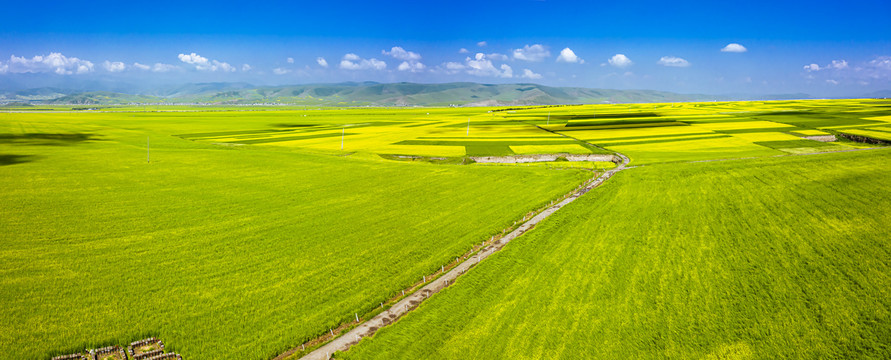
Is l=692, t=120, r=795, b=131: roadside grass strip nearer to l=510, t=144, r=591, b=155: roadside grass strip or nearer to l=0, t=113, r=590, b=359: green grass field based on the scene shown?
l=510, t=144, r=591, b=155: roadside grass strip

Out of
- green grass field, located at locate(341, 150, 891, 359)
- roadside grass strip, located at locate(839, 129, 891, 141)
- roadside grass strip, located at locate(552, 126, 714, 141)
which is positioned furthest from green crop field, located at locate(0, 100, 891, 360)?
roadside grass strip, located at locate(552, 126, 714, 141)

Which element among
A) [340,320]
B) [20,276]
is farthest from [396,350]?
[20,276]

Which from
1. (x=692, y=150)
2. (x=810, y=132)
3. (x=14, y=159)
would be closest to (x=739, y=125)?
(x=810, y=132)

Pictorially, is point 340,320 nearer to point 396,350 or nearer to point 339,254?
point 396,350

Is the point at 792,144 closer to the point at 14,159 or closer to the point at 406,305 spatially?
the point at 406,305

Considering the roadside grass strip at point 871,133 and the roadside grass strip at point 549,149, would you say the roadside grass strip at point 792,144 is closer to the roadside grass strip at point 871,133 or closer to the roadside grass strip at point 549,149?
the roadside grass strip at point 871,133

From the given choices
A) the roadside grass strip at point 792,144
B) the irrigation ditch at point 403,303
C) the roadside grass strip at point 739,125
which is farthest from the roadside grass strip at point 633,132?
the irrigation ditch at point 403,303
